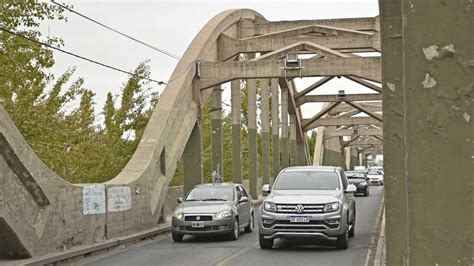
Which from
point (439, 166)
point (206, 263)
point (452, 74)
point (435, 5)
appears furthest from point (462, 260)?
point (206, 263)

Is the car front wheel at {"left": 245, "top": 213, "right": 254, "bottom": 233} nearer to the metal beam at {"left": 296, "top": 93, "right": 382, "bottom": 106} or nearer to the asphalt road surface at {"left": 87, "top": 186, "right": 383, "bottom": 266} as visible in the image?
the asphalt road surface at {"left": 87, "top": 186, "right": 383, "bottom": 266}

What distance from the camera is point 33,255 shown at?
14188 millimetres

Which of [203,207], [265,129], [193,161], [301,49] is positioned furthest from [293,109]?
[203,207]

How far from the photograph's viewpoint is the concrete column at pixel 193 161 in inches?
1172

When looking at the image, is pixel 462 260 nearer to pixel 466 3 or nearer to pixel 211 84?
pixel 466 3

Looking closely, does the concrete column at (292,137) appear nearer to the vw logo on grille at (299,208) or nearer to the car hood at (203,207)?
the car hood at (203,207)

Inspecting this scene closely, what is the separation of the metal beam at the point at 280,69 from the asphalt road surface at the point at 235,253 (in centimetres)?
1024

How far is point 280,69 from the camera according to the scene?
2927cm

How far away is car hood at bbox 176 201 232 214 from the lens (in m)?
19.2

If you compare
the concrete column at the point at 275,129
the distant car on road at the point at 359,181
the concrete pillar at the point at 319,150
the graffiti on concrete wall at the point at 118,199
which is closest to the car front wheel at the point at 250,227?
the graffiti on concrete wall at the point at 118,199

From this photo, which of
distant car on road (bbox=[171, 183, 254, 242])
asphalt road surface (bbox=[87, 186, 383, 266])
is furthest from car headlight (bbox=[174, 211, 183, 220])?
asphalt road surface (bbox=[87, 186, 383, 266])

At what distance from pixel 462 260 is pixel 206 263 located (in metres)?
12.0

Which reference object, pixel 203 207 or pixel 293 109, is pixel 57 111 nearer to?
pixel 203 207

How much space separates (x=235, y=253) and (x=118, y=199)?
14.1 ft
